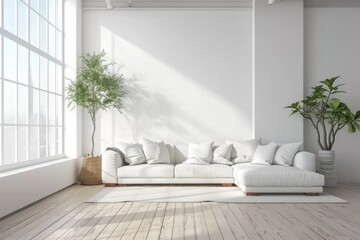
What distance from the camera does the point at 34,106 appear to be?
18.0 ft

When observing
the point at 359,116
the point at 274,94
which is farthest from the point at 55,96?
the point at 359,116

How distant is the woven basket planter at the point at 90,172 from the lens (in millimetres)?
6625

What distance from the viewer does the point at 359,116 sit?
6543 mm

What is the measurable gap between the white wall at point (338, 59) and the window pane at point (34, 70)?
16.6 ft

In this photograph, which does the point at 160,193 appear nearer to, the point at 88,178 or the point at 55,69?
the point at 88,178

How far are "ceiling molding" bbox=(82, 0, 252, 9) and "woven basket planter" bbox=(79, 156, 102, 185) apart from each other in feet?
10.2

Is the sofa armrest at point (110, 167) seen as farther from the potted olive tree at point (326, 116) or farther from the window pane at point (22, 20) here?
the potted olive tree at point (326, 116)

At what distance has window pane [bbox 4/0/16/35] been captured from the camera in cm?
453

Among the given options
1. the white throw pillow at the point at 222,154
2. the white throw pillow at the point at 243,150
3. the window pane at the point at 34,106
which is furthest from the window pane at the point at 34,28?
the white throw pillow at the point at 243,150

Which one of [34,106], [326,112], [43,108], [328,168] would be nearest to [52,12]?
[43,108]

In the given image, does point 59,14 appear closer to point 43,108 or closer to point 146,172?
point 43,108

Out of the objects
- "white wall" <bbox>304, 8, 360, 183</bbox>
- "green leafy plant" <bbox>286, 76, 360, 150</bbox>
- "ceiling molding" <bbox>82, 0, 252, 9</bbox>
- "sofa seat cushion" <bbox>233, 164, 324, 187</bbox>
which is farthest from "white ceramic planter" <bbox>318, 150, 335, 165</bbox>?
"ceiling molding" <bbox>82, 0, 252, 9</bbox>

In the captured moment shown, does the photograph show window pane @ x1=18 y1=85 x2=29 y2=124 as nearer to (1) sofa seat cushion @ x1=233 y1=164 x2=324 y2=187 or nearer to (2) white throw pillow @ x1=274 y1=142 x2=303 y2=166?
(1) sofa seat cushion @ x1=233 y1=164 x2=324 y2=187

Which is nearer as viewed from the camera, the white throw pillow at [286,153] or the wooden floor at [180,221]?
the wooden floor at [180,221]
